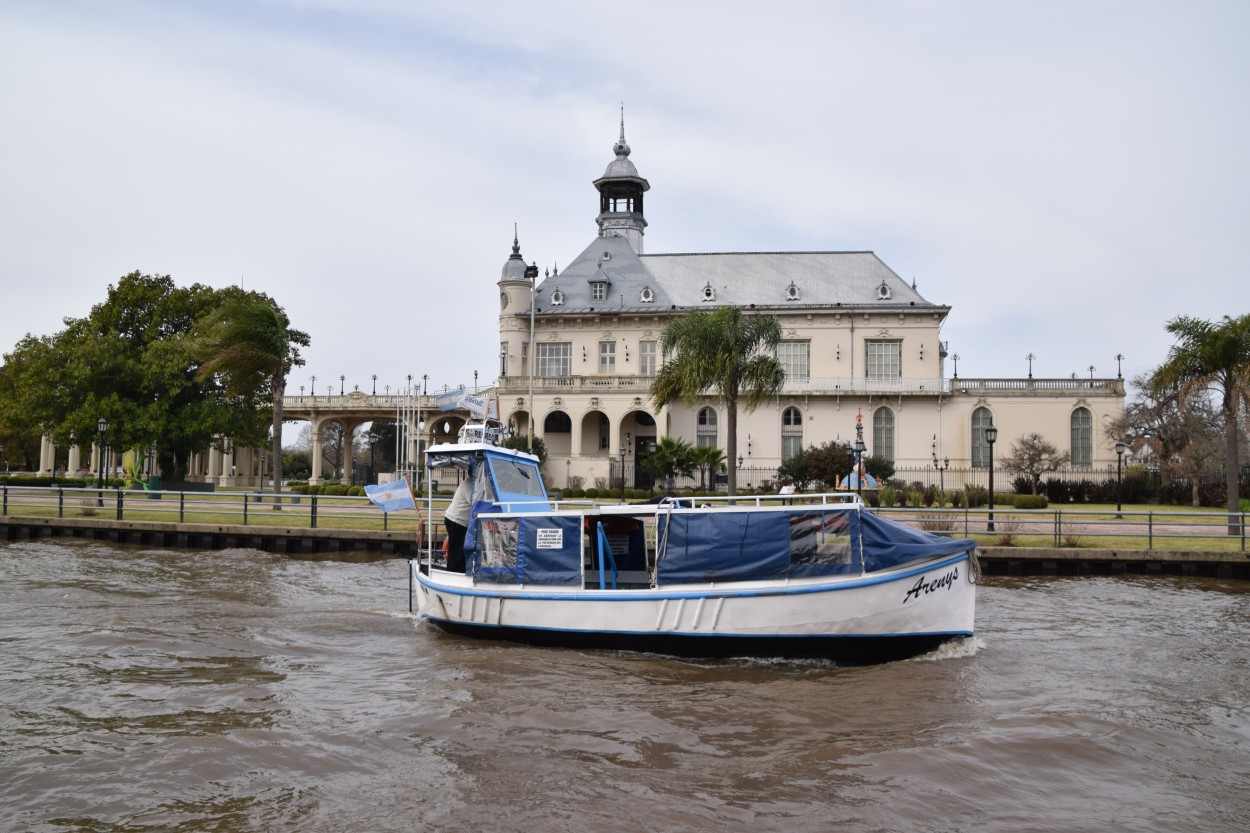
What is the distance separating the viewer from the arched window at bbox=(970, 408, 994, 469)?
5622 cm

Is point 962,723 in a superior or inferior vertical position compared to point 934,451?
inferior

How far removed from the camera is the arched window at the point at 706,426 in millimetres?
57906

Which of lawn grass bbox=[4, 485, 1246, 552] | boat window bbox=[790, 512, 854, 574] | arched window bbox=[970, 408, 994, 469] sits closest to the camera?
boat window bbox=[790, 512, 854, 574]

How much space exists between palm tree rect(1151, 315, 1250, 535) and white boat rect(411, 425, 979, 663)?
1851cm

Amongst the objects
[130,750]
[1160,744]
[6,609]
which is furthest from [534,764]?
[6,609]

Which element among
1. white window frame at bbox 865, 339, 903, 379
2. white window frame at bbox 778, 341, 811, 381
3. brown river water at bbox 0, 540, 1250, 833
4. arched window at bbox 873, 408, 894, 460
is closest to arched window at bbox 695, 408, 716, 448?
white window frame at bbox 778, 341, 811, 381

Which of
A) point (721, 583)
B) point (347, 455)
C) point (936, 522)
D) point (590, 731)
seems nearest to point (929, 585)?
point (721, 583)

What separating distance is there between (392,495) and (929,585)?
9.39 meters

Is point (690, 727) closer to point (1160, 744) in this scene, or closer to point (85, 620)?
point (1160, 744)

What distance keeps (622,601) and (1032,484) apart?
39994 millimetres

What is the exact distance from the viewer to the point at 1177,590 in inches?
900

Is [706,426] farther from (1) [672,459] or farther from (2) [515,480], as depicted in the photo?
(2) [515,480]

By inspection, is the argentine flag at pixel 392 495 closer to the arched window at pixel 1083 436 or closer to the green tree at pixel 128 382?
the green tree at pixel 128 382

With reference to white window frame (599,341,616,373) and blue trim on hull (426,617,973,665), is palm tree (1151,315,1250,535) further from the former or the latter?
white window frame (599,341,616,373)
